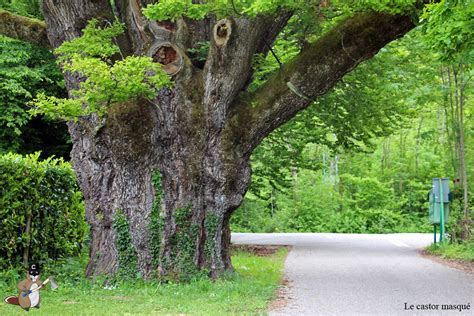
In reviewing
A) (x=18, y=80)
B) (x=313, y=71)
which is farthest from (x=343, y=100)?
(x=18, y=80)

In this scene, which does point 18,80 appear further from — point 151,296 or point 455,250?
point 455,250

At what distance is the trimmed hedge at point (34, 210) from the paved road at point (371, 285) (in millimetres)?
4497

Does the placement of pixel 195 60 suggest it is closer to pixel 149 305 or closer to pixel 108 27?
pixel 108 27

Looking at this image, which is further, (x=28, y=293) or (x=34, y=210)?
(x=34, y=210)

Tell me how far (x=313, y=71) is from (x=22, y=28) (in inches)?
233

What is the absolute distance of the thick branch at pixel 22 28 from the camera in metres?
11.8

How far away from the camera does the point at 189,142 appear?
1021cm

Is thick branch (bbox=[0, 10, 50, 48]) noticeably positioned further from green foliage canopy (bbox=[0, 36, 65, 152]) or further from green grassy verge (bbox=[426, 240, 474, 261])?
green grassy verge (bbox=[426, 240, 474, 261])

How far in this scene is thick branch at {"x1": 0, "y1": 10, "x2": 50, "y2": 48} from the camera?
11820mm

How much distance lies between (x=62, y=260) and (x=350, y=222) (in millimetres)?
25511

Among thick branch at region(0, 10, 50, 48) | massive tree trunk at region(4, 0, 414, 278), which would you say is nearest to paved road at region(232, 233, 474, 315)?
massive tree trunk at region(4, 0, 414, 278)

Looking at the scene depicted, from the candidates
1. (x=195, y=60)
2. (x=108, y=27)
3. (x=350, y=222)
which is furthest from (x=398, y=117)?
(x=350, y=222)

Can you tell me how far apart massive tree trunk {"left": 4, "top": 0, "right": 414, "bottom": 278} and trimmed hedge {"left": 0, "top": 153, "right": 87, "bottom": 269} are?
0.98m

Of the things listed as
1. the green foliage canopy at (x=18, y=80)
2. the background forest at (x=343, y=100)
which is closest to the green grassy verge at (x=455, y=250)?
the background forest at (x=343, y=100)
